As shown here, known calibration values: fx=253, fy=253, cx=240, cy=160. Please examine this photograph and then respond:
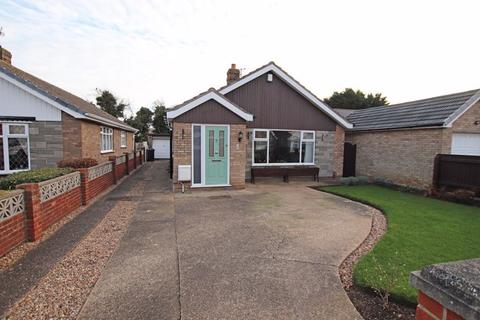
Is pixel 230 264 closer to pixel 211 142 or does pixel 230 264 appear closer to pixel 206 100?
pixel 211 142

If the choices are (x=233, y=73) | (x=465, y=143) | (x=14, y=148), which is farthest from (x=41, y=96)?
(x=465, y=143)

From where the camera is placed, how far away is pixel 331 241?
194 inches

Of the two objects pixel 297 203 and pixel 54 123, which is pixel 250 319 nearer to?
pixel 297 203

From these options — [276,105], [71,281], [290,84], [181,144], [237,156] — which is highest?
[290,84]

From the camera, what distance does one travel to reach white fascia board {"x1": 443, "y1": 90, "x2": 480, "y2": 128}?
31.0 ft

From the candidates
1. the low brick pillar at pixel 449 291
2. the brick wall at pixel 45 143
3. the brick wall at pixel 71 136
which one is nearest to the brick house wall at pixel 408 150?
the low brick pillar at pixel 449 291

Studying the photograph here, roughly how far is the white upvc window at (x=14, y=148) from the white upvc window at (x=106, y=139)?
3547mm

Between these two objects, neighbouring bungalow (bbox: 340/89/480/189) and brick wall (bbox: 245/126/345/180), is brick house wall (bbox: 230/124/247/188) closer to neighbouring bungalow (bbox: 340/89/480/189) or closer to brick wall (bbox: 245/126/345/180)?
brick wall (bbox: 245/126/345/180)

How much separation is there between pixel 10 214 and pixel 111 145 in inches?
477

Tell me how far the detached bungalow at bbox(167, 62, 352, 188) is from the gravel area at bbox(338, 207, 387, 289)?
5231 mm

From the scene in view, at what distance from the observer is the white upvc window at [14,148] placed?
31.0 ft

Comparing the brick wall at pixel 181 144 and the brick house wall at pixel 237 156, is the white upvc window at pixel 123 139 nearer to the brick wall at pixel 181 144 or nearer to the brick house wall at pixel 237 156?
the brick wall at pixel 181 144

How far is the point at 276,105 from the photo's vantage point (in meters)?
12.3

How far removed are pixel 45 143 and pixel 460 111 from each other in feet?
52.6
